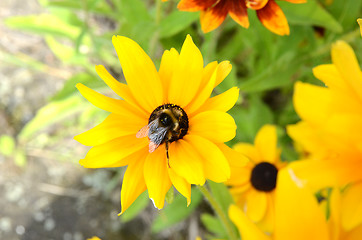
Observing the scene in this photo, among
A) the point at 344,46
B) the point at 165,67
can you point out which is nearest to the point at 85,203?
the point at 165,67

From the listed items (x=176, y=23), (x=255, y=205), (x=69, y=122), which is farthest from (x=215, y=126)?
(x=69, y=122)

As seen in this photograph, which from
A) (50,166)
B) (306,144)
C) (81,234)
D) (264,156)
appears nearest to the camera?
(306,144)

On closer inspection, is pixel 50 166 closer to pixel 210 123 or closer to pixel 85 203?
pixel 85 203

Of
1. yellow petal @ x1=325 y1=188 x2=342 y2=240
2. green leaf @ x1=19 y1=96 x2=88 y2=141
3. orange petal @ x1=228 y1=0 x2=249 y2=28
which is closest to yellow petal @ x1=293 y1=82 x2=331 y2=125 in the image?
yellow petal @ x1=325 y1=188 x2=342 y2=240

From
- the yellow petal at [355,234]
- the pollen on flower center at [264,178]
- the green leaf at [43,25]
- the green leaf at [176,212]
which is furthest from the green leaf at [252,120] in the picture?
the yellow petal at [355,234]

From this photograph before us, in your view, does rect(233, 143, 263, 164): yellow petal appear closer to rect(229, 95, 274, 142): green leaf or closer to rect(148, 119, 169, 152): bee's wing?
rect(229, 95, 274, 142): green leaf

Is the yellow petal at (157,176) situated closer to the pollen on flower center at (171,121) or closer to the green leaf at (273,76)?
the pollen on flower center at (171,121)

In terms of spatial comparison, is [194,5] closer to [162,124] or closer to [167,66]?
[167,66]
